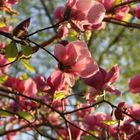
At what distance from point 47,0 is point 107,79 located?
16.1 ft

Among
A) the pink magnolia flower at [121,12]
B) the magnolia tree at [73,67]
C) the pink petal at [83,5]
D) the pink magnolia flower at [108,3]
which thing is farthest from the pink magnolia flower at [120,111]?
the pink magnolia flower at [121,12]

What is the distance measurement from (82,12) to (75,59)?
13 centimetres

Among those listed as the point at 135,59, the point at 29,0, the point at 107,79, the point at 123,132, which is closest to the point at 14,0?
the point at 107,79

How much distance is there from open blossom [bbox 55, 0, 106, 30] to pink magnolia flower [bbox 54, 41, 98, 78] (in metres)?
0.07

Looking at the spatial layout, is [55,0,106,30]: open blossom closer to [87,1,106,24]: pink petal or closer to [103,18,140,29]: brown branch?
[87,1,106,24]: pink petal

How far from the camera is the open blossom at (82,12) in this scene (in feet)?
4.00

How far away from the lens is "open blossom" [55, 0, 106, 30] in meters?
1.22

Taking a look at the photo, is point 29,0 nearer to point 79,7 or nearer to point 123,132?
point 123,132

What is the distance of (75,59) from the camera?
3.98ft

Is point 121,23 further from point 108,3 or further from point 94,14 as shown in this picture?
point 94,14

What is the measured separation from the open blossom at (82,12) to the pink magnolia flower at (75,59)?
7 cm

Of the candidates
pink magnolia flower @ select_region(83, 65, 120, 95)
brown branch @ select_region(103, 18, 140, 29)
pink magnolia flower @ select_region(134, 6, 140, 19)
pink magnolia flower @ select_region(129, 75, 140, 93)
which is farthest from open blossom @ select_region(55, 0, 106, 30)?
pink magnolia flower @ select_region(134, 6, 140, 19)

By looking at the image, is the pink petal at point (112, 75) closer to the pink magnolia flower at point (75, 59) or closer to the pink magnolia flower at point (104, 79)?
the pink magnolia flower at point (104, 79)

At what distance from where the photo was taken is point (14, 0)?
5.58 feet
